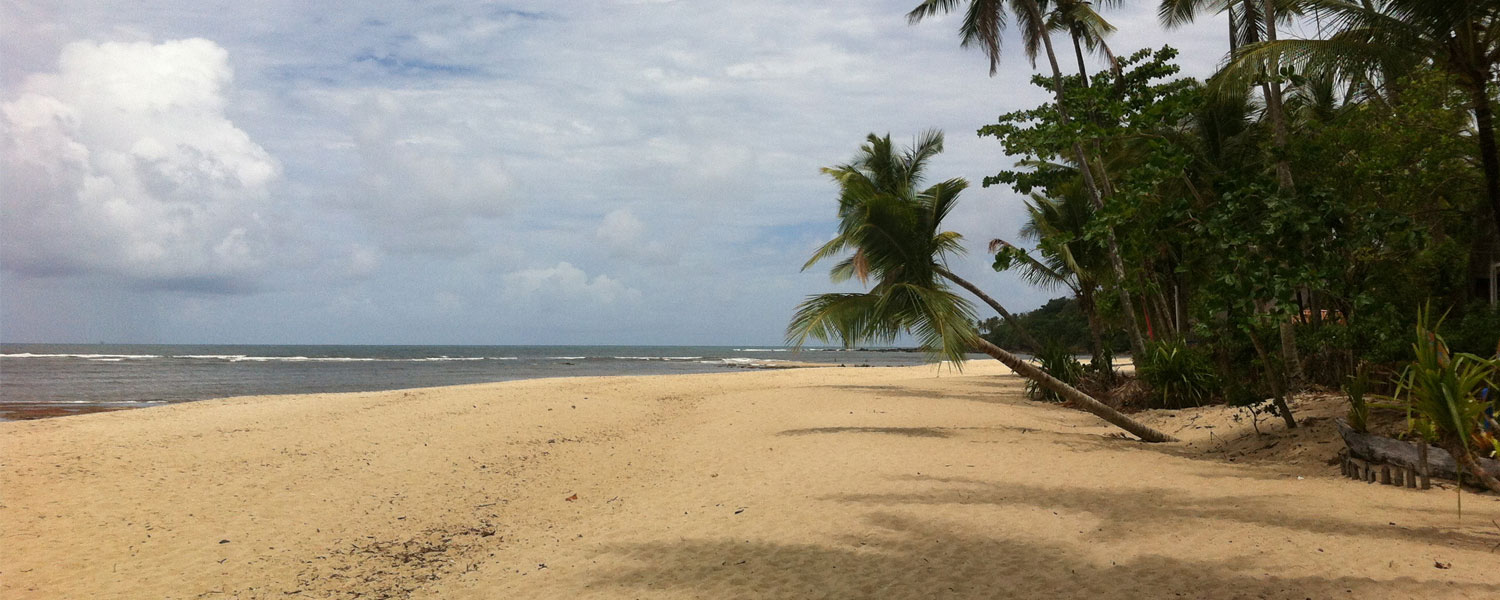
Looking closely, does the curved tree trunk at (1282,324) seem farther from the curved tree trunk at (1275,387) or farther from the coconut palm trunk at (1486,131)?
the coconut palm trunk at (1486,131)

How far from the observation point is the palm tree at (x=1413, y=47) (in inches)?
293

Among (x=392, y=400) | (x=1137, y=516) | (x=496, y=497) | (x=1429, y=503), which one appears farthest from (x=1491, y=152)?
(x=392, y=400)

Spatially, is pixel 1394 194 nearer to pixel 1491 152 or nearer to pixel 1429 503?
pixel 1491 152

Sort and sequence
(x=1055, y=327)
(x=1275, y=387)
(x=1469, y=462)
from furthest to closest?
(x=1055, y=327) < (x=1275, y=387) < (x=1469, y=462)

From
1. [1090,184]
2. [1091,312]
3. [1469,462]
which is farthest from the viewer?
[1091,312]

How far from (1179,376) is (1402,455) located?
277 inches

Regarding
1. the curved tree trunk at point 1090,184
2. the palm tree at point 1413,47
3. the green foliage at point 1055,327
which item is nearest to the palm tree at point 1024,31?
the curved tree trunk at point 1090,184

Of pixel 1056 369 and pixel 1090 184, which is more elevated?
pixel 1090 184

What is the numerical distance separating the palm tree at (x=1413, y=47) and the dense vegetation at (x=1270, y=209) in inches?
0.9

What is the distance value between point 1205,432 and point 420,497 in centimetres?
936

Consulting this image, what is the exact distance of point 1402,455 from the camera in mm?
6691

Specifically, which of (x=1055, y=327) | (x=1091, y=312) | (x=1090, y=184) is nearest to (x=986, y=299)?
(x=1090, y=184)

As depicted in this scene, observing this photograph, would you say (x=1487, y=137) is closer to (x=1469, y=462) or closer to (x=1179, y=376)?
(x=1469, y=462)

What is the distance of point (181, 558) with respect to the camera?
5785 millimetres
